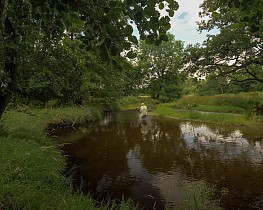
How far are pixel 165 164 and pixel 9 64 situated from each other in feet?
24.6

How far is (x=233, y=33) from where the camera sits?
734 inches

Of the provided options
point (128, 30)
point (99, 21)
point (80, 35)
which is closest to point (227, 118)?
point (80, 35)

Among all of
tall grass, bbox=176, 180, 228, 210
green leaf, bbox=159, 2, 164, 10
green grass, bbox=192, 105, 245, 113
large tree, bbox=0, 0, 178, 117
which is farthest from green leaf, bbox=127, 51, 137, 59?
green grass, bbox=192, 105, 245, 113

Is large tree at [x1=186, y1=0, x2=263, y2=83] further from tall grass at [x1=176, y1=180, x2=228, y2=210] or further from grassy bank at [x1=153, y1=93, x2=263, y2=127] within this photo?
tall grass at [x1=176, y1=180, x2=228, y2=210]

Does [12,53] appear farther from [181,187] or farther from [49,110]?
[49,110]

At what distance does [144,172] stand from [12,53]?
654 cm

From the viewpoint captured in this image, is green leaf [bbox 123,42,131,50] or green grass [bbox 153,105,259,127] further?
green grass [bbox 153,105,259,127]

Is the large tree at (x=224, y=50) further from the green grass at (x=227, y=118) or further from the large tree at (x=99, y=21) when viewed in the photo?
the large tree at (x=99, y=21)

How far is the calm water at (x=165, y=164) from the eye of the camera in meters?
7.59

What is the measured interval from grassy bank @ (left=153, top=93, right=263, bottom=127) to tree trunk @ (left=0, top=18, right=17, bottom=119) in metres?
17.8

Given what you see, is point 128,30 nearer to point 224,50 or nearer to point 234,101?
point 224,50

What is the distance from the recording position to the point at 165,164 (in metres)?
10.5

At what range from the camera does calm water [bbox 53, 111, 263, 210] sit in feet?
24.9

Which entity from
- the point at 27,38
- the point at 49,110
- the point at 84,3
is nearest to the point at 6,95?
the point at 27,38
